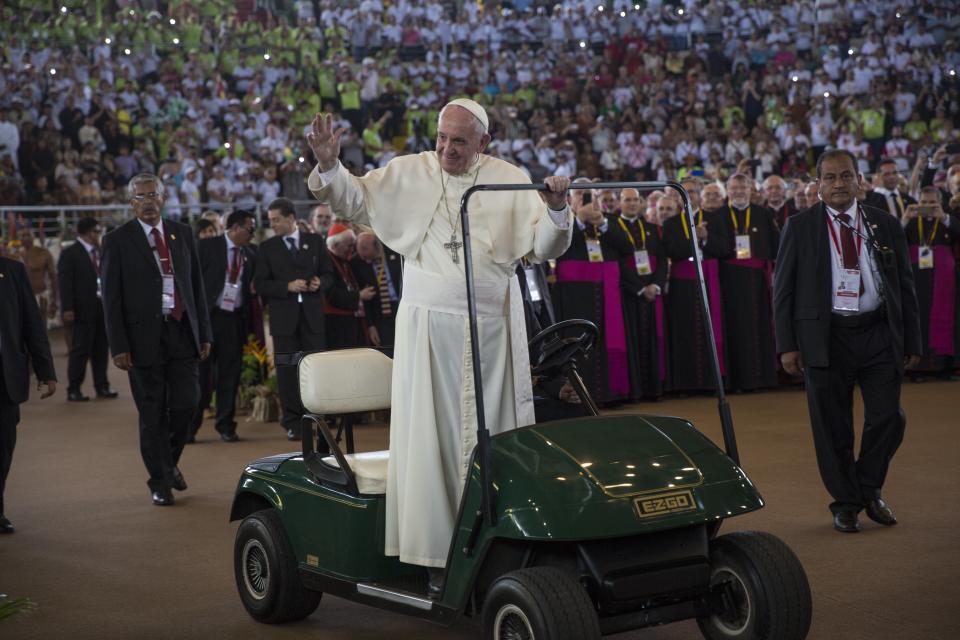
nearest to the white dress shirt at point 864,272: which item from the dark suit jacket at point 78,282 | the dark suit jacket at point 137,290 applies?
the dark suit jacket at point 137,290

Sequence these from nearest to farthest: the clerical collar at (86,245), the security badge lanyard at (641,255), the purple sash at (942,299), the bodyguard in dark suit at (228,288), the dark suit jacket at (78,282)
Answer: the bodyguard in dark suit at (228,288) < the security badge lanyard at (641,255) < the purple sash at (942,299) < the dark suit jacket at (78,282) < the clerical collar at (86,245)

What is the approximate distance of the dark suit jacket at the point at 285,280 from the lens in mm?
9500

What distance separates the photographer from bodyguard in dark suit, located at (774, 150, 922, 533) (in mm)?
5953

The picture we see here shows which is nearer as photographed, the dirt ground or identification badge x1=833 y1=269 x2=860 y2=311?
the dirt ground

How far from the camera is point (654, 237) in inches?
435

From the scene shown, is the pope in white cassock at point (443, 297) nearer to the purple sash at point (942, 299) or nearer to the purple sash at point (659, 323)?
the purple sash at point (659, 323)

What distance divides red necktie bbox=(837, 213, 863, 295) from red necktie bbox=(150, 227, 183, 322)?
3.76m

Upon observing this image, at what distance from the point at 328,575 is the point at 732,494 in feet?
5.32

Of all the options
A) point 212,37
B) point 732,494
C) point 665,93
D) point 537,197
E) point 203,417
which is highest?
point 212,37

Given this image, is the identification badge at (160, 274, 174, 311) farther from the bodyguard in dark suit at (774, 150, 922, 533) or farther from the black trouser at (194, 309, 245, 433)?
the bodyguard in dark suit at (774, 150, 922, 533)

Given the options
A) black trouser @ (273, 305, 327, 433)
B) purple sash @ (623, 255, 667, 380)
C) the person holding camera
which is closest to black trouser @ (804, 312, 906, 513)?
black trouser @ (273, 305, 327, 433)

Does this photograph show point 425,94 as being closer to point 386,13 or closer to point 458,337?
point 386,13

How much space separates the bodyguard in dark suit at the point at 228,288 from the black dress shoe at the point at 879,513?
527 centimetres

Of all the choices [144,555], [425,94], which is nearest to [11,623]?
[144,555]
